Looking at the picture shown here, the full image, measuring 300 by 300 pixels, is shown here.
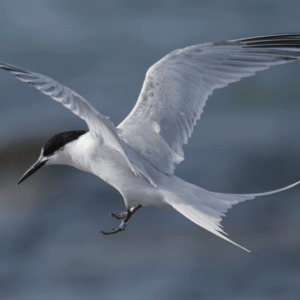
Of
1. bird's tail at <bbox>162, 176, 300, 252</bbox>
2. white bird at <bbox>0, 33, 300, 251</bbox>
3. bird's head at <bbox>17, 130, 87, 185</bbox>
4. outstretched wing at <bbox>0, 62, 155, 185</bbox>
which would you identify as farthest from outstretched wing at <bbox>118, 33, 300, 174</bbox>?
outstretched wing at <bbox>0, 62, 155, 185</bbox>

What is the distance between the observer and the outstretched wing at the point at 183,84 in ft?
10.5

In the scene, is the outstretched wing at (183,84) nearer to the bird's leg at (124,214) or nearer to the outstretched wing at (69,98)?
the bird's leg at (124,214)

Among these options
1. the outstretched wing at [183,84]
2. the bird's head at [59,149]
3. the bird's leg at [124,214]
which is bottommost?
the bird's leg at [124,214]

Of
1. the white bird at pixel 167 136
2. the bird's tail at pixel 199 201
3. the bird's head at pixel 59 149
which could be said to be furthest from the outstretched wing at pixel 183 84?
the bird's head at pixel 59 149

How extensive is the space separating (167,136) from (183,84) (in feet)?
1.24

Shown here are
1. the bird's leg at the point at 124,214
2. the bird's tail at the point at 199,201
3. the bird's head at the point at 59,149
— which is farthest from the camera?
the bird's leg at the point at 124,214

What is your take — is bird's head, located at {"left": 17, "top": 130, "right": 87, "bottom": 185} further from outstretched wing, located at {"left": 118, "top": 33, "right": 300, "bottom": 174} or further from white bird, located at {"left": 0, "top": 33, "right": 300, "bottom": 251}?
outstretched wing, located at {"left": 118, "top": 33, "right": 300, "bottom": 174}

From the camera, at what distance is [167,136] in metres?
3.31

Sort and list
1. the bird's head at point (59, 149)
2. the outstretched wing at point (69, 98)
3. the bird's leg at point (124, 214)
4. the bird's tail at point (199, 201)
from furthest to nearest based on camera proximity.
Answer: the bird's leg at point (124, 214)
the bird's head at point (59, 149)
the bird's tail at point (199, 201)
the outstretched wing at point (69, 98)

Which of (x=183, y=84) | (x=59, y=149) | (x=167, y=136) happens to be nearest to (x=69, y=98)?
(x=59, y=149)

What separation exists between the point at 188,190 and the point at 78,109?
1050 millimetres

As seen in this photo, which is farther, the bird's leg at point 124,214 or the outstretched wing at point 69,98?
the bird's leg at point 124,214

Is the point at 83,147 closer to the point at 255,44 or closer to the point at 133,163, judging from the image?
the point at 133,163

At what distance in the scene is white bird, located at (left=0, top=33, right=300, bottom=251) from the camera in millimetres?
3008
